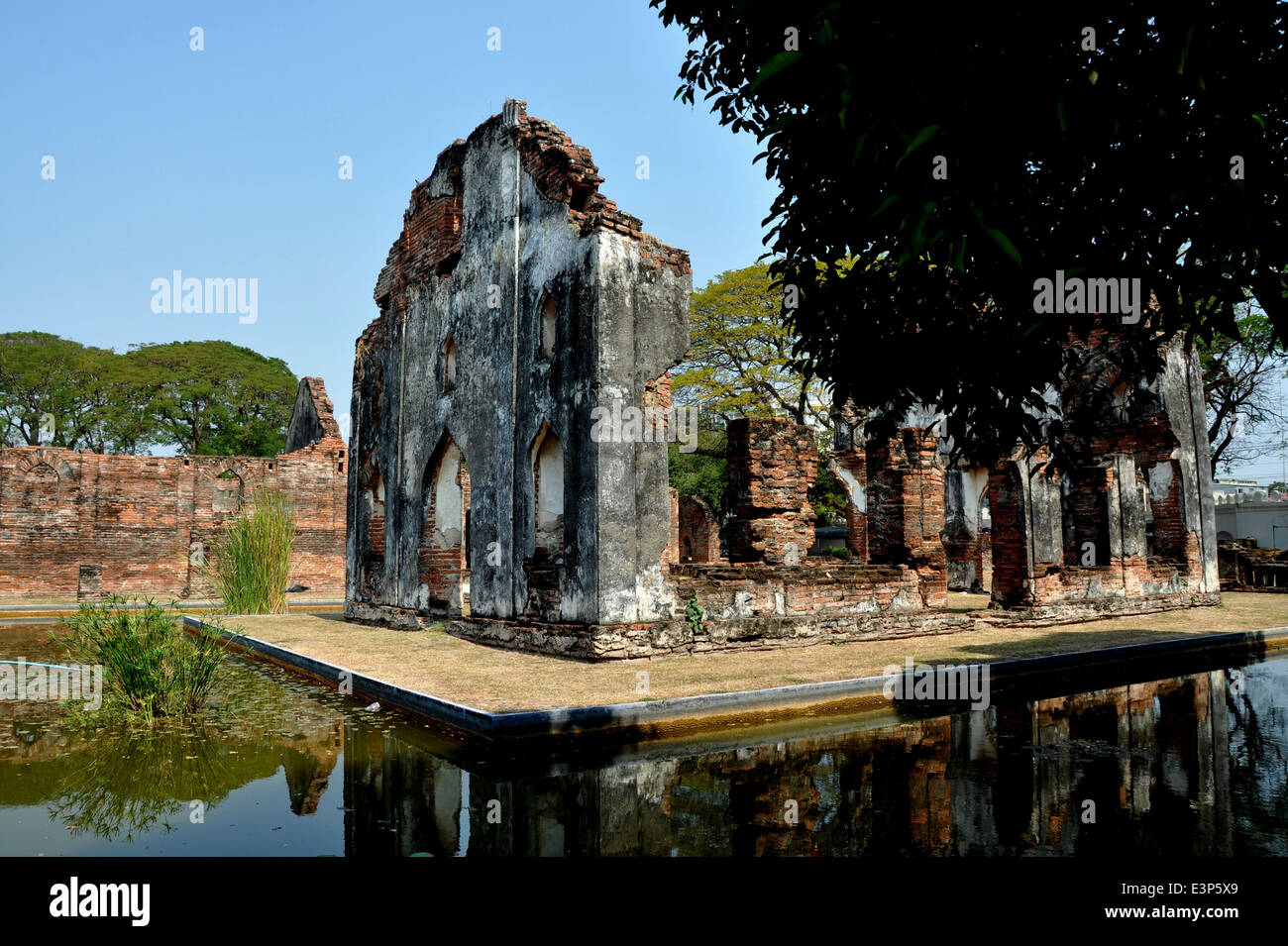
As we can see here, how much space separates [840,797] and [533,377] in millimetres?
7438

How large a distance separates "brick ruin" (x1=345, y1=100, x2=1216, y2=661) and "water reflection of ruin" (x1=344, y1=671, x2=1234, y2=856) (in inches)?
110

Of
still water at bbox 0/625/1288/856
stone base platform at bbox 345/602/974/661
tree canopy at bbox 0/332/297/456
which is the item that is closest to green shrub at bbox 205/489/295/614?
stone base platform at bbox 345/602/974/661

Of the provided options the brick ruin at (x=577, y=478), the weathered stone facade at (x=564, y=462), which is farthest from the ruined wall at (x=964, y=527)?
the weathered stone facade at (x=564, y=462)

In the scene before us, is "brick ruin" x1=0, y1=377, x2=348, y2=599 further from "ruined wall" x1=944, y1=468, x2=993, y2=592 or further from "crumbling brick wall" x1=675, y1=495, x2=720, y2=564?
"ruined wall" x1=944, y1=468, x2=993, y2=592

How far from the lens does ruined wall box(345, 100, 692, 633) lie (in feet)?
32.6

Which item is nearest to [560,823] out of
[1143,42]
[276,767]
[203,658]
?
[276,767]

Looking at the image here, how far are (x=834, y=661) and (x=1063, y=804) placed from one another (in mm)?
4707

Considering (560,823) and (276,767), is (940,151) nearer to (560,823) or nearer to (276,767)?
(560,823)

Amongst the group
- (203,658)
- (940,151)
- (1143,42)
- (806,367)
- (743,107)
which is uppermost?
(743,107)

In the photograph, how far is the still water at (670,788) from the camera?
159 inches

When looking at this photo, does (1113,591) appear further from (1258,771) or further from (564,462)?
(1258,771)

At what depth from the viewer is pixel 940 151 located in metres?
3.42

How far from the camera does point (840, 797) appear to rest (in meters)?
4.74

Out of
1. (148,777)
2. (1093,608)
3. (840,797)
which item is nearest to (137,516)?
(148,777)
